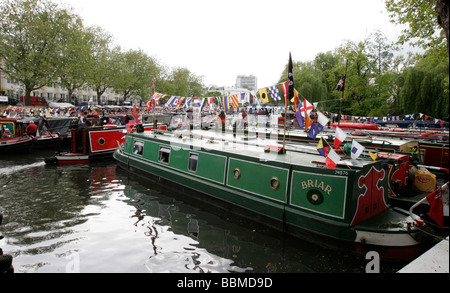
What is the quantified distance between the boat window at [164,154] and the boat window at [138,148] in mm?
1839

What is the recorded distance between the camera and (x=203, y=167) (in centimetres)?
980

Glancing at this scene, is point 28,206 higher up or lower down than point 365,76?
lower down

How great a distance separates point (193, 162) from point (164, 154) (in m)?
2.08

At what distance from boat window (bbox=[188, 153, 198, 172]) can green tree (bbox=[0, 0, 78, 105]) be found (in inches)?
1298

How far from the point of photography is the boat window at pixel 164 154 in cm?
1153

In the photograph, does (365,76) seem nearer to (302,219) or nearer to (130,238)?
(302,219)

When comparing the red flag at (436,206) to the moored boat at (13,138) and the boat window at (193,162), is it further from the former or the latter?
the moored boat at (13,138)

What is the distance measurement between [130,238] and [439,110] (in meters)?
30.0

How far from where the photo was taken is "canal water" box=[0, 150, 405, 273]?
620cm

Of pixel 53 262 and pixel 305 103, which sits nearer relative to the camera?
pixel 53 262

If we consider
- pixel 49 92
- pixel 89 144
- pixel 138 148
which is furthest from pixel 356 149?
pixel 49 92

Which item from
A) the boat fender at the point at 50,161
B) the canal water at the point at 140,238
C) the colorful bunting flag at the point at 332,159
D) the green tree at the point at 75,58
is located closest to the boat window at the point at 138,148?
the canal water at the point at 140,238

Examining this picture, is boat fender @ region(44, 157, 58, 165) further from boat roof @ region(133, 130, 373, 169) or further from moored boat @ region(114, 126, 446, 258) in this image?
moored boat @ region(114, 126, 446, 258)
